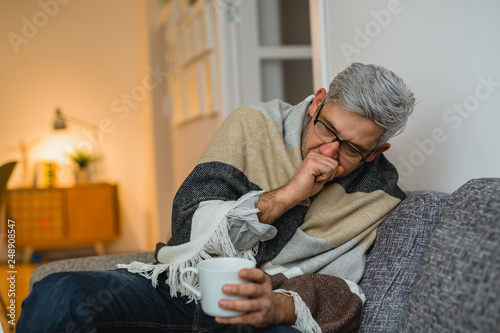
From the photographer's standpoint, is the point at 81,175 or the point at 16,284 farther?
the point at 81,175

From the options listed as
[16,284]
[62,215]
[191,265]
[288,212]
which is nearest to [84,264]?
[191,265]

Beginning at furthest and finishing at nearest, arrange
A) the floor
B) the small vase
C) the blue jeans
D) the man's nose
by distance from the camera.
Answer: the small vase < the floor < the man's nose < the blue jeans

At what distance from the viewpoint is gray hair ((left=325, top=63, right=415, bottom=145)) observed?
1269mm

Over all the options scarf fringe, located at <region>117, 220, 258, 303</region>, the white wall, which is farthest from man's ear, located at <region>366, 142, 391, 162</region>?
scarf fringe, located at <region>117, 220, 258, 303</region>

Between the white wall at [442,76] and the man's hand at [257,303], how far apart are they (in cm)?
81

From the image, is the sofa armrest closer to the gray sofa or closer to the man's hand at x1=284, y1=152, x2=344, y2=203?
the gray sofa

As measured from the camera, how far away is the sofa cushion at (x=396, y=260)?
46.2 inches

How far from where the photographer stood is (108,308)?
107cm

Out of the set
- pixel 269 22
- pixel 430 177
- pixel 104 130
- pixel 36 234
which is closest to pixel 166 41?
pixel 104 130

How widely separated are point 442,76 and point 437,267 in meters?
0.81

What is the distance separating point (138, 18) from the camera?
5.14 meters

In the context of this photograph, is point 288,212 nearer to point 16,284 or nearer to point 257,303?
point 257,303

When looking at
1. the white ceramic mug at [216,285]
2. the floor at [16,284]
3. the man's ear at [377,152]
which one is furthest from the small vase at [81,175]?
the white ceramic mug at [216,285]

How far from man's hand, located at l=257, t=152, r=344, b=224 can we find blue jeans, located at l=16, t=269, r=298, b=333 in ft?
0.97
